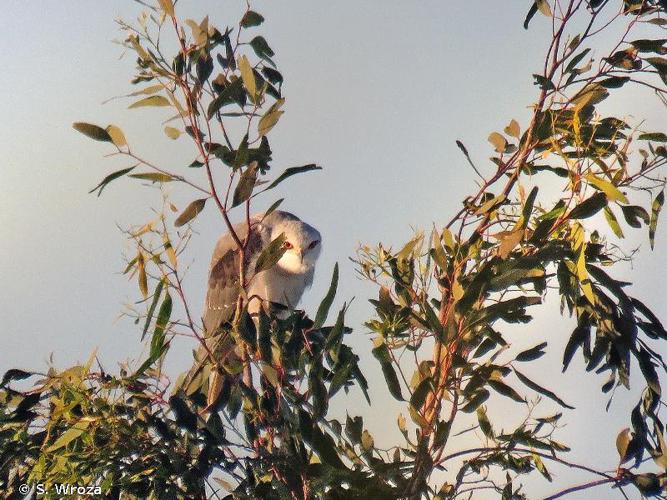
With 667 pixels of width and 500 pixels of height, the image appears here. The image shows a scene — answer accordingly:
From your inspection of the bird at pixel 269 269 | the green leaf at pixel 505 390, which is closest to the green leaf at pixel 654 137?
the green leaf at pixel 505 390

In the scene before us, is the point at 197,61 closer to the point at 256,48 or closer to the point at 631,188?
the point at 256,48

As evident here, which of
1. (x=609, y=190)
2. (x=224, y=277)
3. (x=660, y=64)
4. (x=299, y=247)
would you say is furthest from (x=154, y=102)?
(x=299, y=247)

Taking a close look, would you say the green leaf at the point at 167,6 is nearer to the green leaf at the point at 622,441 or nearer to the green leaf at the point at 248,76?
the green leaf at the point at 248,76

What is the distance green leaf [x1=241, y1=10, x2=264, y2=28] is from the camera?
289 centimetres

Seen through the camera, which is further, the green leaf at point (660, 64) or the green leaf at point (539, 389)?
the green leaf at point (660, 64)

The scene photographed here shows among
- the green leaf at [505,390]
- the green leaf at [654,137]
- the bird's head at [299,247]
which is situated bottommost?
the green leaf at [505,390]

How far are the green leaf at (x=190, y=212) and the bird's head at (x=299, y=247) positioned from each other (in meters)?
2.83

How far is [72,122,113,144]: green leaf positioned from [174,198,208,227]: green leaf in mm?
324

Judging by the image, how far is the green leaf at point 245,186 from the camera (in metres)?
2.64

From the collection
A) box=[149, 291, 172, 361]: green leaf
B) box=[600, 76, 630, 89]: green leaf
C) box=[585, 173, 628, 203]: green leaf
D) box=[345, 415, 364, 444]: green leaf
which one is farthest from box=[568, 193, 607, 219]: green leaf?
box=[149, 291, 172, 361]: green leaf

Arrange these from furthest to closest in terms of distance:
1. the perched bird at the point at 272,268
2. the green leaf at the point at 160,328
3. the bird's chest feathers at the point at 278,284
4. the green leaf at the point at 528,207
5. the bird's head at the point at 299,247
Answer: the bird's chest feathers at the point at 278,284, the bird's head at the point at 299,247, the perched bird at the point at 272,268, the green leaf at the point at 160,328, the green leaf at the point at 528,207

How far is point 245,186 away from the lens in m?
2.65

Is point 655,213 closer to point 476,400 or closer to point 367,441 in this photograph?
point 476,400

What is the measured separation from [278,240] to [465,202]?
0.62 m
